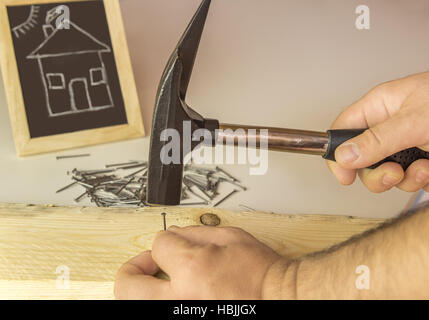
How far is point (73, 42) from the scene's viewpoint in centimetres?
131

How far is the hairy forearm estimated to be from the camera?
0.62 meters

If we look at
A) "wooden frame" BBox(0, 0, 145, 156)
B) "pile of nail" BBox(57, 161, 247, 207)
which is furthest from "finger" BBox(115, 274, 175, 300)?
"wooden frame" BBox(0, 0, 145, 156)

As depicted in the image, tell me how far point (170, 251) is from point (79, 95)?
0.71 meters

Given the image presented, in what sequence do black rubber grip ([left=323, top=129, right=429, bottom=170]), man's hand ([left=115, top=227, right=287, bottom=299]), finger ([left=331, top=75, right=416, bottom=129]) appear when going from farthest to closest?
finger ([left=331, top=75, right=416, bottom=129]), black rubber grip ([left=323, top=129, right=429, bottom=170]), man's hand ([left=115, top=227, right=287, bottom=299])

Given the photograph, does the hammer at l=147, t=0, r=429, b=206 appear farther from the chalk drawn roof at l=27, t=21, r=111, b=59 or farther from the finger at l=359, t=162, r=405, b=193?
the chalk drawn roof at l=27, t=21, r=111, b=59

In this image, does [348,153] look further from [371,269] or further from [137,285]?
[137,285]

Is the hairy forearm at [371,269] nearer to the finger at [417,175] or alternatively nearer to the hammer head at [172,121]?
the hammer head at [172,121]

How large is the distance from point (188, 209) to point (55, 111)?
0.57 metres

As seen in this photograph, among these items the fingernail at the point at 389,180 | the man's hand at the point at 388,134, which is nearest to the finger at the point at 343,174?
the man's hand at the point at 388,134

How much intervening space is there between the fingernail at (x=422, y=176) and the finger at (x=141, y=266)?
28.2 inches

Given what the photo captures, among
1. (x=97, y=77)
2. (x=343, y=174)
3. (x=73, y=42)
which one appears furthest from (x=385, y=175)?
(x=73, y=42)

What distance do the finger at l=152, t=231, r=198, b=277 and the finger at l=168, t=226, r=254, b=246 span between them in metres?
0.02

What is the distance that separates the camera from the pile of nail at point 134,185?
114 cm

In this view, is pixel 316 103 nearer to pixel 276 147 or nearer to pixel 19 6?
pixel 276 147
